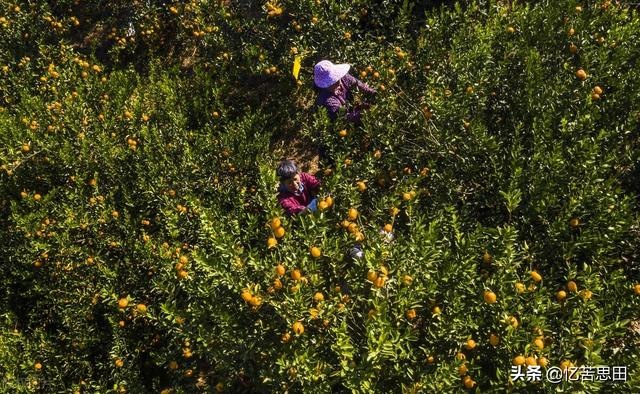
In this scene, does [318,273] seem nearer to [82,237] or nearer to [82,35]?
[82,237]

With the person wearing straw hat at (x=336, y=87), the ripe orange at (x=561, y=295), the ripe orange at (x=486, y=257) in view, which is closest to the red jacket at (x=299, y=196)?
the person wearing straw hat at (x=336, y=87)

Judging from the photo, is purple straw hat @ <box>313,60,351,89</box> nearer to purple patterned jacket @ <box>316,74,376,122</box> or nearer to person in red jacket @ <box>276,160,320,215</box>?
purple patterned jacket @ <box>316,74,376,122</box>

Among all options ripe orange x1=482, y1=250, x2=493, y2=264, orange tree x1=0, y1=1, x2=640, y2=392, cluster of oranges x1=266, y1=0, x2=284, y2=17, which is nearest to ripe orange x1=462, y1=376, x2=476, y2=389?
orange tree x1=0, y1=1, x2=640, y2=392

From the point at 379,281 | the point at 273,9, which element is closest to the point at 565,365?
the point at 379,281

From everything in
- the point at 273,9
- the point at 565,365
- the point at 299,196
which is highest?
the point at 273,9

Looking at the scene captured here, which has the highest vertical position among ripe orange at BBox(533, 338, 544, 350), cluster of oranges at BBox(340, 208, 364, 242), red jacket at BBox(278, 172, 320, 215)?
red jacket at BBox(278, 172, 320, 215)

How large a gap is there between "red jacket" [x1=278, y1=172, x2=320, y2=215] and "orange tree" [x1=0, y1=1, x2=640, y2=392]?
0.92 ft

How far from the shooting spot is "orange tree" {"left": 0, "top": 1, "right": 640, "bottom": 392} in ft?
8.17

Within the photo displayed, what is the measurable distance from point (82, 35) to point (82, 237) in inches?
228

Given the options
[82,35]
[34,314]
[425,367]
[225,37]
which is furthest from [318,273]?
[82,35]

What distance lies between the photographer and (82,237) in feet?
13.6

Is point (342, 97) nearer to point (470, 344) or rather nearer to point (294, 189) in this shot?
point (294, 189)

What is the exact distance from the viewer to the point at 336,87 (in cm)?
449

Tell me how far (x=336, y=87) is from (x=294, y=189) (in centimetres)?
132
